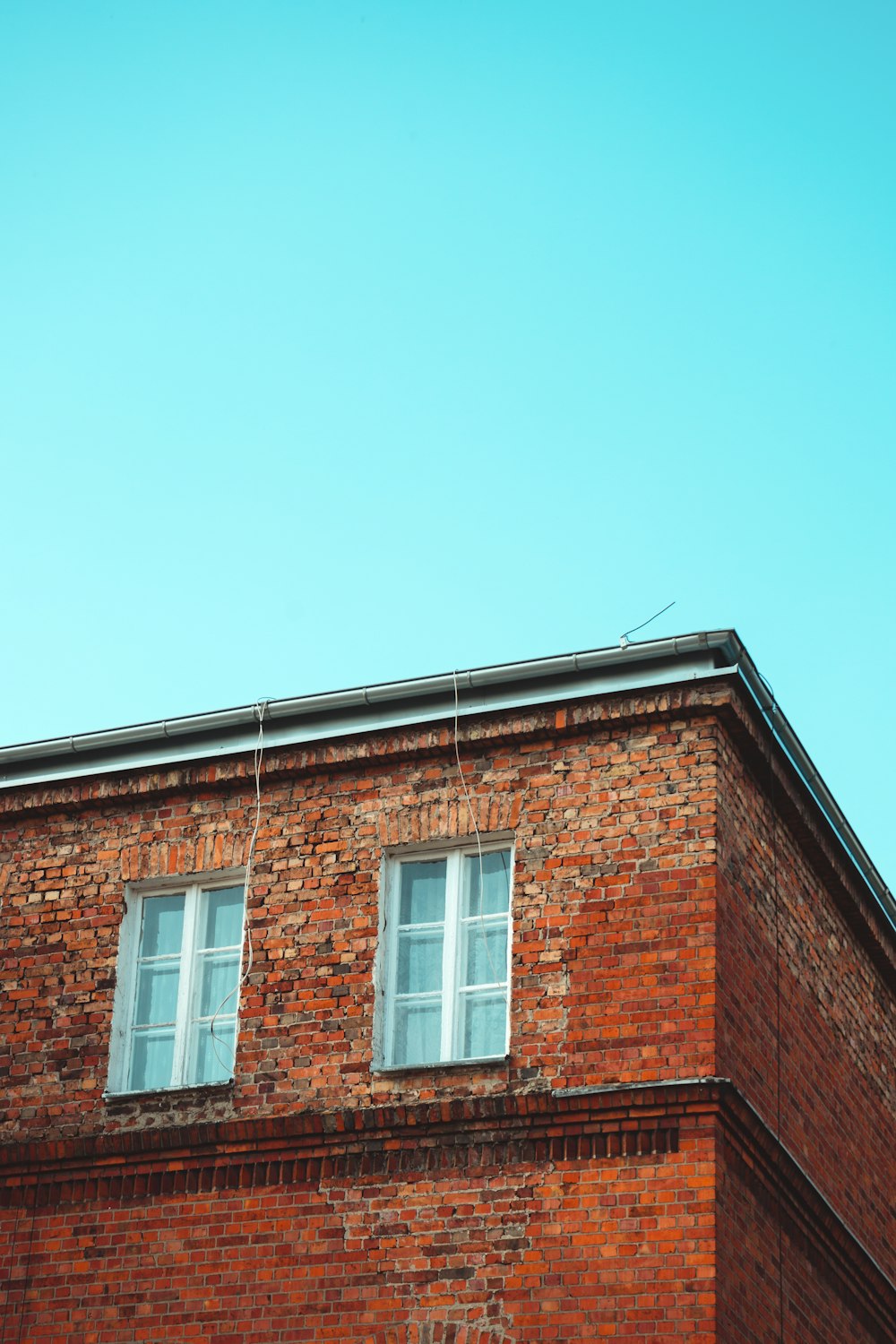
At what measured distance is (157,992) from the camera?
14.6 m

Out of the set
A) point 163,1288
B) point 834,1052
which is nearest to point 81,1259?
point 163,1288

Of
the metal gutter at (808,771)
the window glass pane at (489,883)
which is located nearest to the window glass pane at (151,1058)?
the window glass pane at (489,883)

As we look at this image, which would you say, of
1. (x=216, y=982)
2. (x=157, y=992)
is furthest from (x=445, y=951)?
(x=157, y=992)

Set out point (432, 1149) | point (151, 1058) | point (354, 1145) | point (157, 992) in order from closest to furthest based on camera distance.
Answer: point (432, 1149)
point (354, 1145)
point (151, 1058)
point (157, 992)

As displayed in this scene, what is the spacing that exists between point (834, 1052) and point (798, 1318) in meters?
2.54

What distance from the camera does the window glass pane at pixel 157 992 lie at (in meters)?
14.5

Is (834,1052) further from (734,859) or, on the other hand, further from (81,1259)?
(81,1259)

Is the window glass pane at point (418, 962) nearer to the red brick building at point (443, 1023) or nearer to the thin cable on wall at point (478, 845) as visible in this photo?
the red brick building at point (443, 1023)

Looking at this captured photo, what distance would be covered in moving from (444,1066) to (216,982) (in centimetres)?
212

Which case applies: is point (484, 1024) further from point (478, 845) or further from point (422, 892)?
point (478, 845)

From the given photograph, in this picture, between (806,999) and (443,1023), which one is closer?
(443,1023)

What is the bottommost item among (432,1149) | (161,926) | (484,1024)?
(432,1149)

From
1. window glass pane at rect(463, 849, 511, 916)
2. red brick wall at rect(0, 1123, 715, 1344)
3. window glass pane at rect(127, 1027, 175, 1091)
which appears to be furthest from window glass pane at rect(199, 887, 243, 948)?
red brick wall at rect(0, 1123, 715, 1344)

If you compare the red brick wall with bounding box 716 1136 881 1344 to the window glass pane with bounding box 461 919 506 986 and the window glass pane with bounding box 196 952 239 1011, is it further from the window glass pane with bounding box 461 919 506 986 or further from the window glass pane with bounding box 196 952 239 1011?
the window glass pane with bounding box 196 952 239 1011
